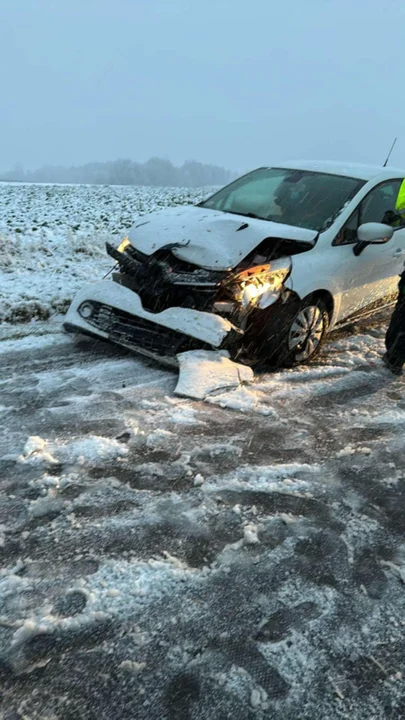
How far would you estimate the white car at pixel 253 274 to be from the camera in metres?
4.41

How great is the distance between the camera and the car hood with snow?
4469mm

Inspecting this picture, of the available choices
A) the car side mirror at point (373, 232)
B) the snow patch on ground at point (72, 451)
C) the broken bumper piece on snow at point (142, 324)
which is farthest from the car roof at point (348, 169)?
the snow patch on ground at point (72, 451)

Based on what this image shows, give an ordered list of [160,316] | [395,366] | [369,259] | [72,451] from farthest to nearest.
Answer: [369,259], [395,366], [160,316], [72,451]

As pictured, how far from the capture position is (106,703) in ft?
6.00

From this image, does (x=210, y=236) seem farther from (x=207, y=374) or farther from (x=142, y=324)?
(x=207, y=374)

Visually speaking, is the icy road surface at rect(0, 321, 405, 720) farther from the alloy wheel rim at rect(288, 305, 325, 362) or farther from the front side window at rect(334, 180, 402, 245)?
the front side window at rect(334, 180, 402, 245)

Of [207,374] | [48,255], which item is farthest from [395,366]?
[48,255]

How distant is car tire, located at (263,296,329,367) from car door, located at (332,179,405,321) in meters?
0.39

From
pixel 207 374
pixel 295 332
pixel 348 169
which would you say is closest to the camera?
pixel 207 374

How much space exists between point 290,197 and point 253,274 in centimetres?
144

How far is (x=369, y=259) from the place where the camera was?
5371 millimetres

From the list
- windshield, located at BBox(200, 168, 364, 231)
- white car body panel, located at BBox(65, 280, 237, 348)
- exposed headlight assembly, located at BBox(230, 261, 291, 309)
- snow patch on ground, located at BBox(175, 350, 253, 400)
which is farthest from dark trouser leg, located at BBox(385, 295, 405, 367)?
white car body panel, located at BBox(65, 280, 237, 348)

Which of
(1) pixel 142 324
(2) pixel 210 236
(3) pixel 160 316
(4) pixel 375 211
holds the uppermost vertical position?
(4) pixel 375 211

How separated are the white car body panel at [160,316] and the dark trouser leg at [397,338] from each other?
1710 mm
